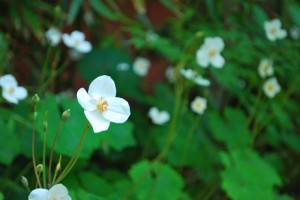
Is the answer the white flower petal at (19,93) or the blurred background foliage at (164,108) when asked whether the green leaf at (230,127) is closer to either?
the blurred background foliage at (164,108)

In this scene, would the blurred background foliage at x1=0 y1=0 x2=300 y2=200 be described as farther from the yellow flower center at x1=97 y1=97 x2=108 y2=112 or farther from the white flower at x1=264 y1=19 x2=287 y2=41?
the yellow flower center at x1=97 y1=97 x2=108 y2=112

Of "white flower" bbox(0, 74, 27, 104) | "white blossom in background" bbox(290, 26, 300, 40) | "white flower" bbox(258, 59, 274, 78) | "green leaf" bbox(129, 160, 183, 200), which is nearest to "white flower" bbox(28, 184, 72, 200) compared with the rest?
"white flower" bbox(0, 74, 27, 104)

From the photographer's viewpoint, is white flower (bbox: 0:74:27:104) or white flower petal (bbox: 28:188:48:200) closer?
white flower petal (bbox: 28:188:48:200)

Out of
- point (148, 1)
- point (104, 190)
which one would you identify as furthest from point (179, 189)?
point (148, 1)

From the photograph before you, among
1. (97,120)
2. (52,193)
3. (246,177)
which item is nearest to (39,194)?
(52,193)

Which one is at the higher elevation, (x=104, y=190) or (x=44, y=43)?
(x=44, y=43)

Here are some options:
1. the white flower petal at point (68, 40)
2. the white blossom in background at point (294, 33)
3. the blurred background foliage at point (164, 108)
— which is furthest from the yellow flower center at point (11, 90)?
the white blossom in background at point (294, 33)

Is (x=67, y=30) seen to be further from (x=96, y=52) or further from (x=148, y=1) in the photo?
(x=148, y=1)

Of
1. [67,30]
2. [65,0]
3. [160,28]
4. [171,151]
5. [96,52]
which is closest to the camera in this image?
[171,151]

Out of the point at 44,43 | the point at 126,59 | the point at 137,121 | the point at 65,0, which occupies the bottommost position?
the point at 137,121
